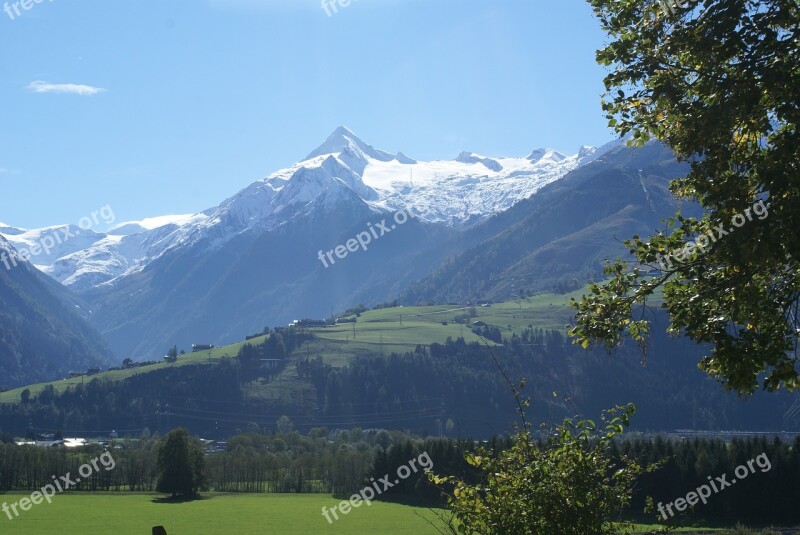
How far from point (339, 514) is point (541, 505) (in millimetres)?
85228

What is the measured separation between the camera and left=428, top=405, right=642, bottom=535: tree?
37.6ft

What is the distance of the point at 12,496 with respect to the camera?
105 m

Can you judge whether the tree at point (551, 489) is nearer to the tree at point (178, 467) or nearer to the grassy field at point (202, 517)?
the grassy field at point (202, 517)

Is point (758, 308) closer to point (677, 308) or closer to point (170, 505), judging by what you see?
point (677, 308)

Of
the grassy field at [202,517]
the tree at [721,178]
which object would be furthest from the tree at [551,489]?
the grassy field at [202,517]

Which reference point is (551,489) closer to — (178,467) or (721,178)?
(721,178)

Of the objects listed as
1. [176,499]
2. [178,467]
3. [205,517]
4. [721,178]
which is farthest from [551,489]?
[178,467]

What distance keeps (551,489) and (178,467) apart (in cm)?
11166

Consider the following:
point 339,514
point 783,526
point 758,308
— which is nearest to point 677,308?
point 758,308

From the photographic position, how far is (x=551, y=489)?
37.6 feet

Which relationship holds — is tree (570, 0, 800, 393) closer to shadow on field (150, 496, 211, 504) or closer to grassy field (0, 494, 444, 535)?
grassy field (0, 494, 444, 535)

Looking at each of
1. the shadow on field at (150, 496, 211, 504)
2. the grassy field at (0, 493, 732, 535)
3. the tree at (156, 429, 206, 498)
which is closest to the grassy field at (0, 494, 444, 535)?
the grassy field at (0, 493, 732, 535)

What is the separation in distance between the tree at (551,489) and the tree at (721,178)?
159cm

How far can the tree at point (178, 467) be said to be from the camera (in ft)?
377
